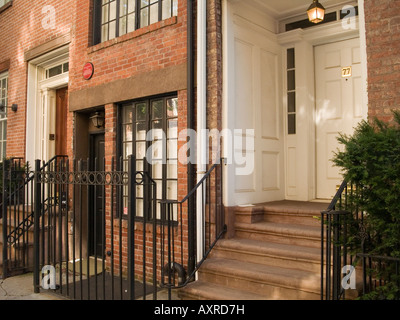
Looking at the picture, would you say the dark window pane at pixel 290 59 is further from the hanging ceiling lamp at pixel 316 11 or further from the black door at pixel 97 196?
→ the black door at pixel 97 196

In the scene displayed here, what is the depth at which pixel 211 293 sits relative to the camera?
439cm

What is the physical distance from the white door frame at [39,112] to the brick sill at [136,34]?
211 cm

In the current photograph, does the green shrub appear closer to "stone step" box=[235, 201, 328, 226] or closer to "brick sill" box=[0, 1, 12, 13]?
"stone step" box=[235, 201, 328, 226]

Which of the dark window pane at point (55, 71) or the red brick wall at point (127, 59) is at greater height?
the dark window pane at point (55, 71)

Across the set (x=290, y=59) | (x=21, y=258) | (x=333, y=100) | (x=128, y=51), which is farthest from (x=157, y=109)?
(x=21, y=258)

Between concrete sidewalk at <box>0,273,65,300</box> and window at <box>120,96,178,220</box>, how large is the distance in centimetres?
174

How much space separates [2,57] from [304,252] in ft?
28.0

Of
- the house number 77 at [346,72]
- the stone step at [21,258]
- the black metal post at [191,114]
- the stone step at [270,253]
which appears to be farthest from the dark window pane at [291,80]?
the stone step at [21,258]

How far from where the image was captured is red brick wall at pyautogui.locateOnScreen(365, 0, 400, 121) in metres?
3.93

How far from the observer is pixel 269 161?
5930 millimetres

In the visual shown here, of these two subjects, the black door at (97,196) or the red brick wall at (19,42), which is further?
the red brick wall at (19,42)

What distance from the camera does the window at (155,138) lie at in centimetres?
587

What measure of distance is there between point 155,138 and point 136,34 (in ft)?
5.40

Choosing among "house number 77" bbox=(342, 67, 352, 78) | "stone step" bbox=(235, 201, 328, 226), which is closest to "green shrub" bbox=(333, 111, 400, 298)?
"stone step" bbox=(235, 201, 328, 226)
